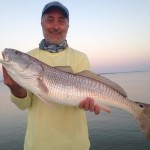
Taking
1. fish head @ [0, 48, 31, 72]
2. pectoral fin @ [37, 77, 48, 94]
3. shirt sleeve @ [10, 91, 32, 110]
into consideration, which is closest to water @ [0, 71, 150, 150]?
shirt sleeve @ [10, 91, 32, 110]

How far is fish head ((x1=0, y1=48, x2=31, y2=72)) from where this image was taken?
4.82 metres

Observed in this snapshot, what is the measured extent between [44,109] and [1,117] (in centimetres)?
3475

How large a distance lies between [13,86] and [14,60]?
556 mm

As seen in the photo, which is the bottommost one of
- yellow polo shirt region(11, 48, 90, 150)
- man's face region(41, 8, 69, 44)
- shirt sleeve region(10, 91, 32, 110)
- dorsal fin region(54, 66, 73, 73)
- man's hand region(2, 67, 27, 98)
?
yellow polo shirt region(11, 48, 90, 150)

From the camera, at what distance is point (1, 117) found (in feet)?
122

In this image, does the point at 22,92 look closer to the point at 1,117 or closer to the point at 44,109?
the point at 44,109

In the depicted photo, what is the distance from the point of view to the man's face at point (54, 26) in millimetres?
5473

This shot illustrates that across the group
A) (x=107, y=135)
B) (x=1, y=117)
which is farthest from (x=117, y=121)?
(x=1, y=117)

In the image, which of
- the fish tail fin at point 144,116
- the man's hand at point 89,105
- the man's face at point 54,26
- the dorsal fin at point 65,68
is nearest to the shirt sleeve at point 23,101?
the dorsal fin at point 65,68

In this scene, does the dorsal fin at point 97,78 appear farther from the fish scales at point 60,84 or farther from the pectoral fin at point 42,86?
the pectoral fin at point 42,86

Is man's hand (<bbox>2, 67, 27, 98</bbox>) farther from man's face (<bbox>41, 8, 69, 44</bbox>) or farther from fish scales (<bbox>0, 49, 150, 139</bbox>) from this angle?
man's face (<bbox>41, 8, 69, 44</bbox>)

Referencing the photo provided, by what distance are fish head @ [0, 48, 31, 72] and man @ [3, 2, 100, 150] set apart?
204mm

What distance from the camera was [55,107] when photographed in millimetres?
5027

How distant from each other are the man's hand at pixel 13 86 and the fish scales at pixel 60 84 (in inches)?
3.0
